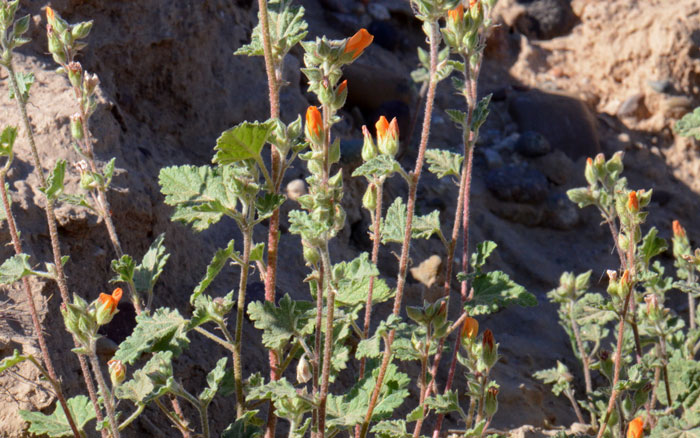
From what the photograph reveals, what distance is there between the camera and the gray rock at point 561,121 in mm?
6133

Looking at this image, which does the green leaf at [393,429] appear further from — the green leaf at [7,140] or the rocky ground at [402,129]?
the green leaf at [7,140]

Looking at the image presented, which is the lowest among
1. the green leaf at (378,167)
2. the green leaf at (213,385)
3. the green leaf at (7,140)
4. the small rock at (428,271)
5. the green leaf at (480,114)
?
the small rock at (428,271)

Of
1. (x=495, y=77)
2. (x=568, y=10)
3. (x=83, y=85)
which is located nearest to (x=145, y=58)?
(x=83, y=85)

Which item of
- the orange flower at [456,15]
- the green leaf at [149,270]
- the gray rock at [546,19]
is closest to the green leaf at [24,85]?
the green leaf at [149,270]

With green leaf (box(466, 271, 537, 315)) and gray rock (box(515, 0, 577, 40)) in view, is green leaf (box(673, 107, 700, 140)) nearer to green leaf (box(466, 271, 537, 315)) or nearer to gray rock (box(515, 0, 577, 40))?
green leaf (box(466, 271, 537, 315))

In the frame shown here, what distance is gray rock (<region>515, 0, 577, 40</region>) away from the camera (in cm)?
707

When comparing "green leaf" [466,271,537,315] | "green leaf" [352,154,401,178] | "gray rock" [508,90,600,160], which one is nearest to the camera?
"green leaf" [352,154,401,178]

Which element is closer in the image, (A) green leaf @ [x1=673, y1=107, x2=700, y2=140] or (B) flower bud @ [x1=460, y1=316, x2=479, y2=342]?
(B) flower bud @ [x1=460, y1=316, x2=479, y2=342]

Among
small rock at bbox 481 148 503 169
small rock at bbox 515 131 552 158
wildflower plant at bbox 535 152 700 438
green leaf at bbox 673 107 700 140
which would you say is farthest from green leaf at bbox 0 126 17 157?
small rock at bbox 515 131 552 158

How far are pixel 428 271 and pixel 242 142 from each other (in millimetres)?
2397

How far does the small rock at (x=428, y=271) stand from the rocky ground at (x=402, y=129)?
0.02 metres

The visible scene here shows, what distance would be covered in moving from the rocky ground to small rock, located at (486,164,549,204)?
0.01 m

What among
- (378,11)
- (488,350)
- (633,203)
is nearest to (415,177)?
(488,350)

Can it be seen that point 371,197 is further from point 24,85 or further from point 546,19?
point 546,19
